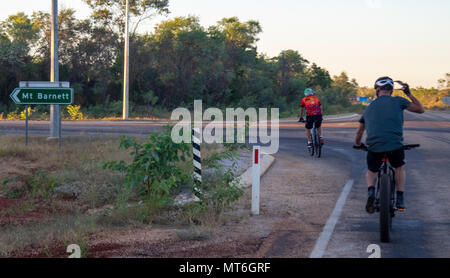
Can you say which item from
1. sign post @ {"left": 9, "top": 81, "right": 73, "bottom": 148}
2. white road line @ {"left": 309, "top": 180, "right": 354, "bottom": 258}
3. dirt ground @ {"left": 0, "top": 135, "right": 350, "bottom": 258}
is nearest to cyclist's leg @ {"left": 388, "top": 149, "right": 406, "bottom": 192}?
white road line @ {"left": 309, "top": 180, "right": 354, "bottom": 258}

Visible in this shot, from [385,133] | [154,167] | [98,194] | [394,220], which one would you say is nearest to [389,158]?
[385,133]

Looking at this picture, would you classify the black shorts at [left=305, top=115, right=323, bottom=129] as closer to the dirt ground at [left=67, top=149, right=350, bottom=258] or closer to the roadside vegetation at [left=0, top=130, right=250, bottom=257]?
the roadside vegetation at [left=0, top=130, right=250, bottom=257]

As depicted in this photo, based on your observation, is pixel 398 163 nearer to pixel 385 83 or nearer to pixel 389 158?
pixel 389 158

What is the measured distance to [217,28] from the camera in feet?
183

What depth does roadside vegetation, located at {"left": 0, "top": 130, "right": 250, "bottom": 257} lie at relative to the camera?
6.84 m

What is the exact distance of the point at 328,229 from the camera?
22.9ft

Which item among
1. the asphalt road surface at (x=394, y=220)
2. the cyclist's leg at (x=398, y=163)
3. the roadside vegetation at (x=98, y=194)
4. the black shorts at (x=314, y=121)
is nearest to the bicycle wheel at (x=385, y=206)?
the asphalt road surface at (x=394, y=220)

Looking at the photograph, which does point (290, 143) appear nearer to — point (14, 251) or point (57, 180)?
point (57, 180)

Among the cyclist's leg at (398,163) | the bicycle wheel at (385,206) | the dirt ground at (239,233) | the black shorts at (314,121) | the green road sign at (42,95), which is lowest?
the dirt ground at (239,233)

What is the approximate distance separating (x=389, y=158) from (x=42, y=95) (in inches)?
432

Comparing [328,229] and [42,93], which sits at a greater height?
[42,93]

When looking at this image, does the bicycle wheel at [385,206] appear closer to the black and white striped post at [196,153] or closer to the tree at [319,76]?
the black and white striped post at [196,153]

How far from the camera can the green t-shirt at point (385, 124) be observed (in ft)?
21.3

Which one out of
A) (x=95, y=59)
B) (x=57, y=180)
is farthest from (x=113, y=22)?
(x=57, y=180)
